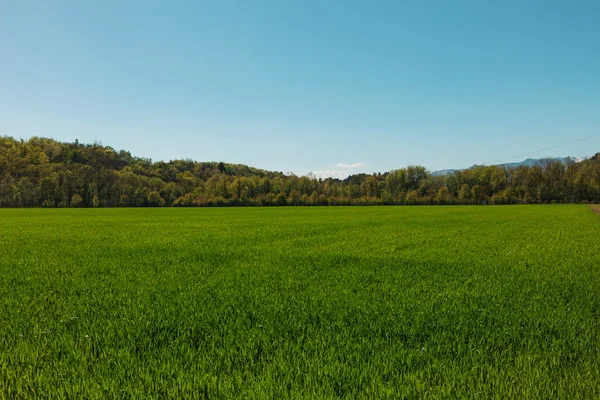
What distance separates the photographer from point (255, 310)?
671cm

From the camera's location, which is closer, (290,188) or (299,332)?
(299,332)

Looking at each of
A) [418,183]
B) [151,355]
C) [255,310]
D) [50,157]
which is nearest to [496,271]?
[255,310]

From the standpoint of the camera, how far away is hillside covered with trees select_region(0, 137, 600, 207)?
125688 millimetres

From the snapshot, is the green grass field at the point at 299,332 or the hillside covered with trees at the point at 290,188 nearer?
the green grass field at the point at 299,332

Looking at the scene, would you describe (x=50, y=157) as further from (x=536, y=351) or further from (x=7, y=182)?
(x=536, y=351)

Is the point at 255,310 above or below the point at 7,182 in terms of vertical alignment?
below

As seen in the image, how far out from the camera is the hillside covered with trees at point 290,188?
412 ft

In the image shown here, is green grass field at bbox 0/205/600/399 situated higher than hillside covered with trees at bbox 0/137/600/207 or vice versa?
hillside covered with trees at bbox 0/137/600/207

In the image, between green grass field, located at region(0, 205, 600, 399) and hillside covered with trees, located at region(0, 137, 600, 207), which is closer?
green grass field, located at region(0, 205, 600, 399)

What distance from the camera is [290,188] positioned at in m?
151

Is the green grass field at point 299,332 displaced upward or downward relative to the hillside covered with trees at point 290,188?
downward

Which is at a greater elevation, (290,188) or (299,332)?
(290,188)

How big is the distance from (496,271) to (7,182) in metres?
161

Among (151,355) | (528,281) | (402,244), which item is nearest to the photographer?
(151,355)
